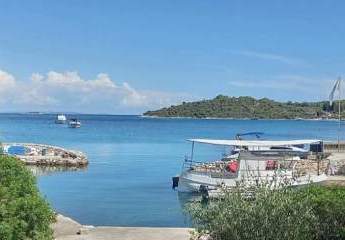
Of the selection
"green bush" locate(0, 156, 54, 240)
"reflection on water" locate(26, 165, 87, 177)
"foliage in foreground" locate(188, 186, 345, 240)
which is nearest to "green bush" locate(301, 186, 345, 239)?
"foliage in foreground" locate(188, 186, 345, 240)

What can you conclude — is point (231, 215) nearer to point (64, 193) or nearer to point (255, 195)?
point (255, 195)

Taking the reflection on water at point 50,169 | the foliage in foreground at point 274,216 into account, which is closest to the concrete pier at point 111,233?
the foliage in foreground at point 274,216

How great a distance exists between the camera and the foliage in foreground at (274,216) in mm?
10555

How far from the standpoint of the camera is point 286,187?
37.7ft

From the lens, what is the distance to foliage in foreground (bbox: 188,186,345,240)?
34.6 feet

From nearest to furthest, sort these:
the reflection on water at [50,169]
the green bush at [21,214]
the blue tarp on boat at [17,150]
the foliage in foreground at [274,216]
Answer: the green bush at [21,214], the foliage in foreground at [274,216], the reflection on water at [50,169], the blue tarp on boat at [17,150]

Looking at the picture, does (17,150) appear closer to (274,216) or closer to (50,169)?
(50,169)

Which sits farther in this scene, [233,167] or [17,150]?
[17,150]

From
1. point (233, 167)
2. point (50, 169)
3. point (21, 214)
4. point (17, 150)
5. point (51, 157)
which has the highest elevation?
point (21, 214)

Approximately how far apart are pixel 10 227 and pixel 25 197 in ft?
3.03

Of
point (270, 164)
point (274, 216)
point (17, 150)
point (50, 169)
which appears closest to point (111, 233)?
point (274, 216)

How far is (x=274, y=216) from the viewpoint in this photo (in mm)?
10562

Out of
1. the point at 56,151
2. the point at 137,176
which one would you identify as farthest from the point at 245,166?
the point at 56,151

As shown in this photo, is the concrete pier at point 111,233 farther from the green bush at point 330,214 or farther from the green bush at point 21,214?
the green bush at point 21,214
